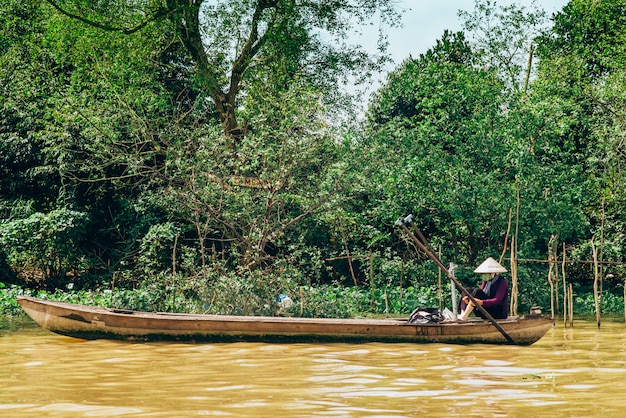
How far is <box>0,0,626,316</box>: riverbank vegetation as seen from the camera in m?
16.8

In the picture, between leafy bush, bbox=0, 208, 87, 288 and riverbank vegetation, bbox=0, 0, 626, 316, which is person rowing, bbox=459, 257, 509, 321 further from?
leafy bush, bbox=0, 208, 87, 288

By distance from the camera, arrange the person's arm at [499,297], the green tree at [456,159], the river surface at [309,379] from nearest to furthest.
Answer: the river surface at [309,379] < the person's arm at [499,297] < the green tree at [456,159]

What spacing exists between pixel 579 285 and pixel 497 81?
18.8ft

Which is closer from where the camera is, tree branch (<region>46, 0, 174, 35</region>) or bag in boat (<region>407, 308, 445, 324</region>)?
bag in boat (<region>407, 308, 445, 324</region>)

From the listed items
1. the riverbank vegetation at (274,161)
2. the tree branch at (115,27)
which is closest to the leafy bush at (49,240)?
the riverbank vegetation at (274,161)

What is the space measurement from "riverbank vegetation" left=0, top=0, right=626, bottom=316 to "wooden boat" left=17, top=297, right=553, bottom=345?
3.55 meters

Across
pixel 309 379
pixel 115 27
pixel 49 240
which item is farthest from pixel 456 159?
pixel 309 379

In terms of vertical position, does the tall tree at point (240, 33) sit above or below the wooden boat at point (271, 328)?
above

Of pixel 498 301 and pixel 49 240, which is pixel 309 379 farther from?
pixel 49 240

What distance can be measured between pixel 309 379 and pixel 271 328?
116 inches

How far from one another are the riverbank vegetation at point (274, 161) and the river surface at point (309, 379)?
4.40 metres

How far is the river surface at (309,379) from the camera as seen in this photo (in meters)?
7.13

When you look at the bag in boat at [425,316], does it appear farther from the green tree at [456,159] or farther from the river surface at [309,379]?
the green tree at [456,159]

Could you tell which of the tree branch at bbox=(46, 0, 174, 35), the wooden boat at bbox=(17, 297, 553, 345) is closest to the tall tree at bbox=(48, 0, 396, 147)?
the tree branch at bbox=(46, 0, 174, 35)
